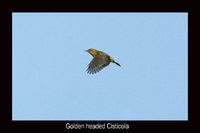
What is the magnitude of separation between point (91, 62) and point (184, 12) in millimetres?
2232

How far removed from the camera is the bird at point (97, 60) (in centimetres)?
1189

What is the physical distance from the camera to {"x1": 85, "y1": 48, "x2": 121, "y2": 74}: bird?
11891 mm

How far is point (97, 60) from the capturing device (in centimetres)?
1195

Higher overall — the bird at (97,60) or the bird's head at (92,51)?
the bird's head at (92,51)

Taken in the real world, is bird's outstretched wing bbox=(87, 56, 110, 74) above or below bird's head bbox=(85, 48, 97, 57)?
below

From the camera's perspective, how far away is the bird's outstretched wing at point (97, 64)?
11.9 metres

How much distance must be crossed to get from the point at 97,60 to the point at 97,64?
8 centimetres

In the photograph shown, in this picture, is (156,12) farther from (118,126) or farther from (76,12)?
(118,126)

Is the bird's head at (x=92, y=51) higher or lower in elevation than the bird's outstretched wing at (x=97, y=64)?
higher

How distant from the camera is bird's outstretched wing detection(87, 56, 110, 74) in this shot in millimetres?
11877

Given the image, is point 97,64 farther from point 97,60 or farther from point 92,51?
point 92,51

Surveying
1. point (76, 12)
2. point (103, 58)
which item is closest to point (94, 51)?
point (103, 58)

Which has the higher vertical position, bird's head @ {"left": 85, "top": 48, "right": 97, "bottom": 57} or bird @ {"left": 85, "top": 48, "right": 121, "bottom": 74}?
bird's head @ {"left": 85, "top": 48, "right": 97, "bottom": 57}
